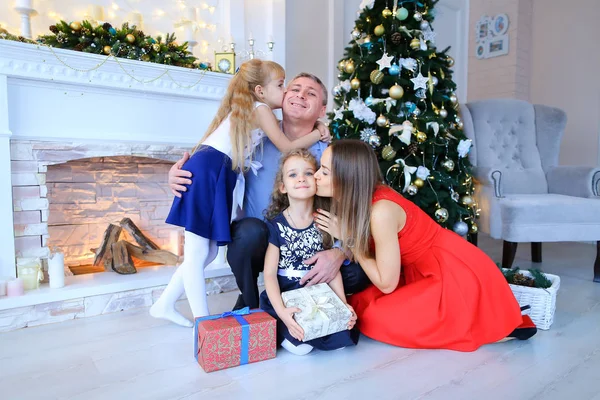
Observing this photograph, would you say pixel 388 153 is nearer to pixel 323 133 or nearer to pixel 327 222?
pixel 323 133

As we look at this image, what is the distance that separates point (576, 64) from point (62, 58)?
15.1 ft

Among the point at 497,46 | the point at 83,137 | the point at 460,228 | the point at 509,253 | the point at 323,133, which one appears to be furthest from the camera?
the point at 497,46

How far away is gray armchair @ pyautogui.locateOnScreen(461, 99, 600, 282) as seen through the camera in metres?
2.72

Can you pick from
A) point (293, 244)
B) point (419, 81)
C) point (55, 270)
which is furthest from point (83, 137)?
point (419, 81)

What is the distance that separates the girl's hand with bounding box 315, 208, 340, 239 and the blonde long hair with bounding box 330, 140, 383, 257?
2.1 inches

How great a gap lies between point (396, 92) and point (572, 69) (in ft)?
10.2

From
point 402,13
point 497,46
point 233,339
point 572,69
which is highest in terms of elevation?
point 497,46

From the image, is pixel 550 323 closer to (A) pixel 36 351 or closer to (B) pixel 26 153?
(A) pixel 36 351

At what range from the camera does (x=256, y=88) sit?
6.35 feet

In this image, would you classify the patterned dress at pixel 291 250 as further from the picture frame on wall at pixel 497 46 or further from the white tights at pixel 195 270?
the picture frame on wall at pixel 497 46

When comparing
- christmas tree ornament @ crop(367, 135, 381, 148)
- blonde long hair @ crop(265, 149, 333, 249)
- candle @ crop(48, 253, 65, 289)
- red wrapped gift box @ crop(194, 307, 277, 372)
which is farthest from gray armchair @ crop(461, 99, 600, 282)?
candle @ crop(48, 253, 65, 289)

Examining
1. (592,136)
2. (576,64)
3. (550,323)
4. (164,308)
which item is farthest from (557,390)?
(576,64)

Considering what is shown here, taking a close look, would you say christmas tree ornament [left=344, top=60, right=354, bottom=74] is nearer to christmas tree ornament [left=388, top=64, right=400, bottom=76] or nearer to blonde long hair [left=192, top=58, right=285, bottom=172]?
christmas tree ornament [left=388, top=64, right=400, bottom=76]

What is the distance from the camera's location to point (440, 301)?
66.7 inches
